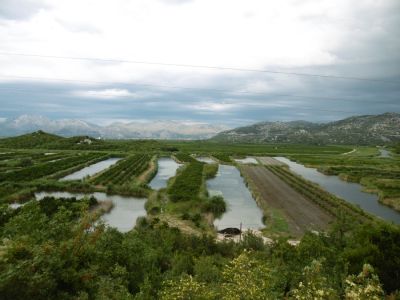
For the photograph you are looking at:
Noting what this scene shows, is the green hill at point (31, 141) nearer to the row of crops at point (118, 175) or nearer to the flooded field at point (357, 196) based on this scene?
the row of crops at point (118, 175)

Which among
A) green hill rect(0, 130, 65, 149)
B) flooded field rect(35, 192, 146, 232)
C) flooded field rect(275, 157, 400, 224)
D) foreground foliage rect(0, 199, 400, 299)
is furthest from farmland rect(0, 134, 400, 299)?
green hill rect(0, 130, 65, 149)

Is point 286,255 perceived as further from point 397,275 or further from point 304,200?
point 304,200

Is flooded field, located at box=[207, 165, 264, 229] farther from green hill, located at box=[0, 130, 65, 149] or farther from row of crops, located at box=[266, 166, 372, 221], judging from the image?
green hill, located at box=[0, 130, 65, 149]

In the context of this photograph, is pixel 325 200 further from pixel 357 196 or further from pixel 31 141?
pixel 31 141

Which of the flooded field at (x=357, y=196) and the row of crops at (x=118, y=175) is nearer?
the flooded field at (x=357, y=196)

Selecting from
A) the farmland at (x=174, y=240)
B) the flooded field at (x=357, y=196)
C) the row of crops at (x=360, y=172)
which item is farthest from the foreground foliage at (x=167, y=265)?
the row of crops at (x=360, y=172)

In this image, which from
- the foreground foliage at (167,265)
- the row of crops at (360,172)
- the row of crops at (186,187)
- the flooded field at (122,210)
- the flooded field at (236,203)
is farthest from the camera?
the row of crops at (360,172)

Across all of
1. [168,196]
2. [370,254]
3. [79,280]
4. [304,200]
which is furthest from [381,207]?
[79,280]
